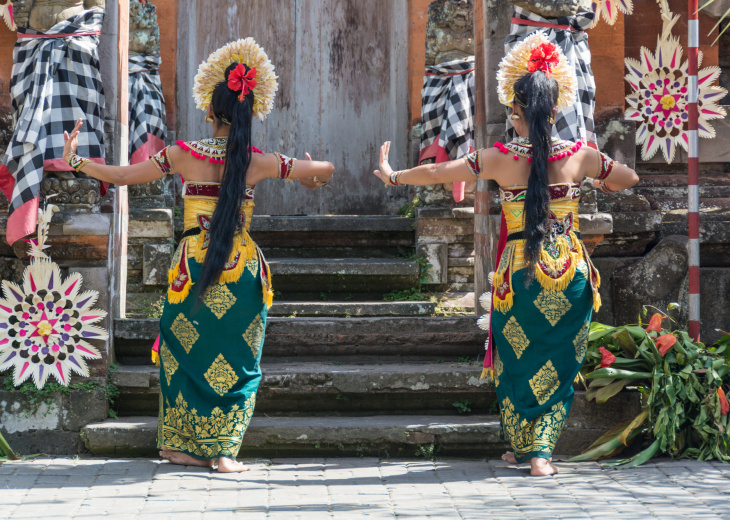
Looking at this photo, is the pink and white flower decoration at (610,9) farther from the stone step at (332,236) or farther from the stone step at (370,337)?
the stone step at (370,337)

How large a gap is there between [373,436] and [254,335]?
2.81 ft

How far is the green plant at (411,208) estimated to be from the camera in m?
7.01

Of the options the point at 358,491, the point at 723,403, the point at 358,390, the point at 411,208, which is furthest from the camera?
the point at 411,208

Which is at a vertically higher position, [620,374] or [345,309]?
[345,309]

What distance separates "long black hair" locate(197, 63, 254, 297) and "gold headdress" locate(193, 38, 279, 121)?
5cm

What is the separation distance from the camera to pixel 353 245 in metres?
6.72

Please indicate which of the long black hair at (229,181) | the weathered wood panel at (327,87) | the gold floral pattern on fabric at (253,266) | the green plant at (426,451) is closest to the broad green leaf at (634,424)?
the green plant at (426,451)

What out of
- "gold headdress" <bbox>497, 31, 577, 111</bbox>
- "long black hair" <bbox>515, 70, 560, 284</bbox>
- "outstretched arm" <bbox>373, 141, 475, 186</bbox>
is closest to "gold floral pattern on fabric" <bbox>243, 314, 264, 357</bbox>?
"outstretched arm" <bbox>373, 141, 475, 186</bbox>

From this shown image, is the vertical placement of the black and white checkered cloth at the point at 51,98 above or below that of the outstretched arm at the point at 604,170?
above

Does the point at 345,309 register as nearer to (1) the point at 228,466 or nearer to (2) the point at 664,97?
(1) the point at 228,466

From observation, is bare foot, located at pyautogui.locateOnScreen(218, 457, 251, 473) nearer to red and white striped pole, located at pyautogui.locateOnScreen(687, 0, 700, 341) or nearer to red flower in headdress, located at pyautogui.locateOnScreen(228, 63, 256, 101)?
red flower in headdress, located at pyautogui.locateOnScreen(228, 63, 256, 101)

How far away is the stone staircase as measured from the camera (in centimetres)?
464

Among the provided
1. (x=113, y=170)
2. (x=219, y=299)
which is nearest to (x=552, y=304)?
(x=219, y=299)

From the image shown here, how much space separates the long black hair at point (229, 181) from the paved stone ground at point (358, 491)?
0.98 meters
